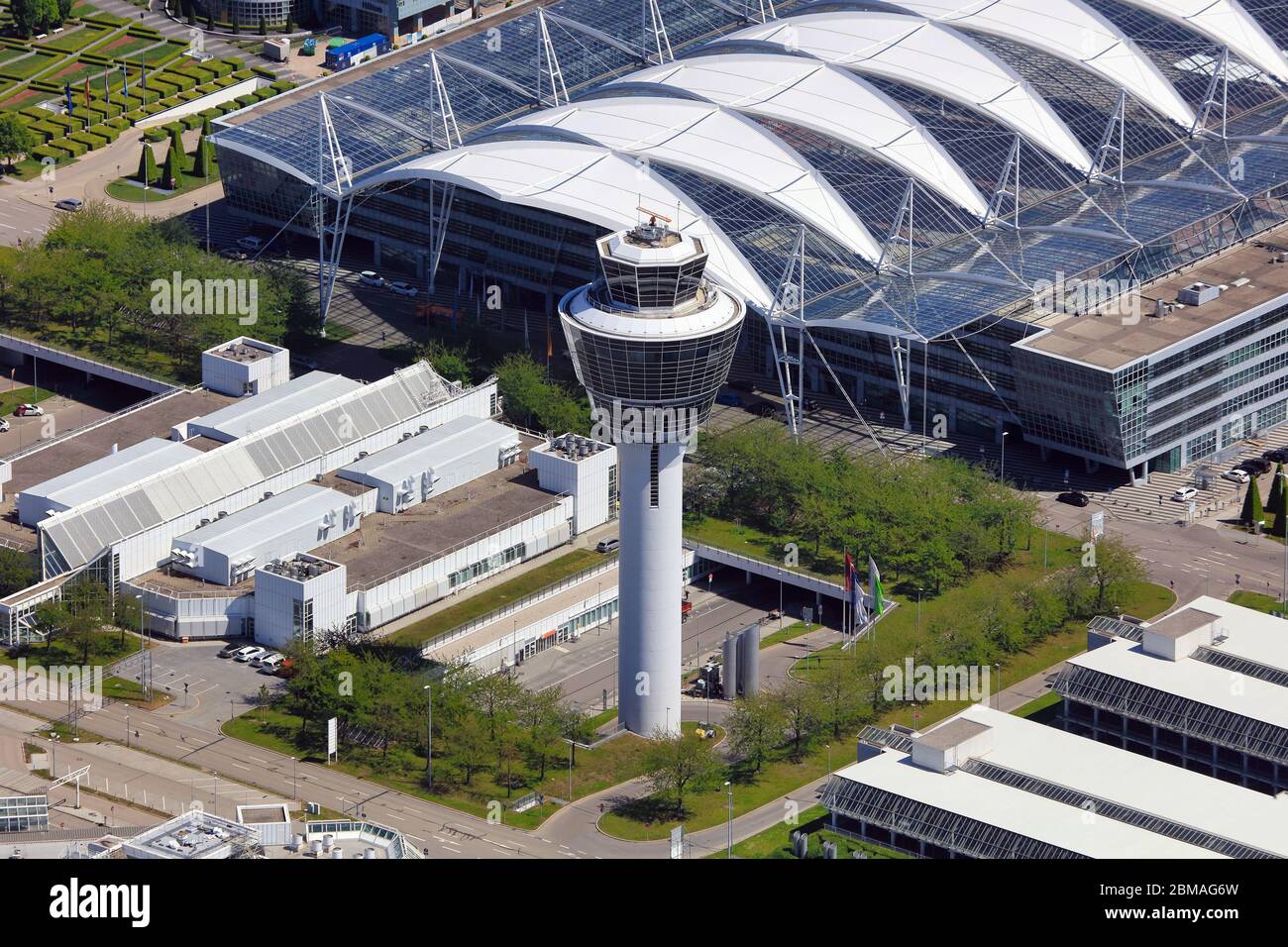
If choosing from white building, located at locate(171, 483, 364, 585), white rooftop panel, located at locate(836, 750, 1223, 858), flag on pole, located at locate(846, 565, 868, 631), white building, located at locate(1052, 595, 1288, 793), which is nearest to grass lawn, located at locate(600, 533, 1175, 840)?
flag on pole, located at locate(846, 565, 868, 631)

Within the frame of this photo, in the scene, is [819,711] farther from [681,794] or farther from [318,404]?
[318,404]

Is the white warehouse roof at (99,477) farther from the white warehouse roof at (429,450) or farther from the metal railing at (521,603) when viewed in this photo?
the metal railing at (521,603)

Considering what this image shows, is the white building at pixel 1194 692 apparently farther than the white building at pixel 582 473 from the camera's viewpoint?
No

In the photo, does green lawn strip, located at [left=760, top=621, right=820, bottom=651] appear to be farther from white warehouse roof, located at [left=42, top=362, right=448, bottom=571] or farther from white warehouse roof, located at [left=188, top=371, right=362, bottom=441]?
white warehouse roof, located at [left=188, top=371, right=362, bottom=441]

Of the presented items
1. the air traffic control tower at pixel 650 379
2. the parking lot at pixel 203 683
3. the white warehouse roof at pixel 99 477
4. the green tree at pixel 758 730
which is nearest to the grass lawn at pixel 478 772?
the parking lot at pixel 203 683

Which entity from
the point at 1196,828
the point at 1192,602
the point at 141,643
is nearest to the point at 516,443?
the point at 141,643
